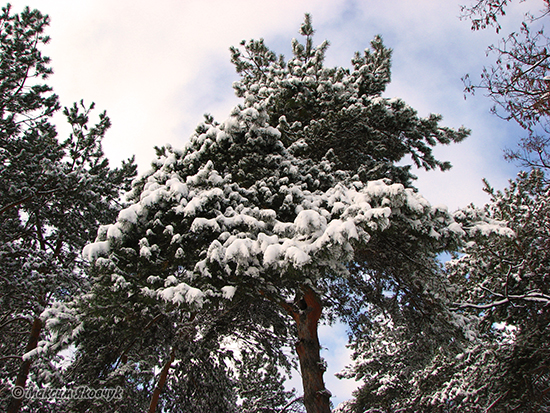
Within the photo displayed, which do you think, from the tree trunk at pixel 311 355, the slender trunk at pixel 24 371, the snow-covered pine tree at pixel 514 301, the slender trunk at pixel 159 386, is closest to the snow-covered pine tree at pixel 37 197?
the slender trunk at pixel 24 371

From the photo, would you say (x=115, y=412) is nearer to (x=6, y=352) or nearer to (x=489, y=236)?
(x=6, y=352)

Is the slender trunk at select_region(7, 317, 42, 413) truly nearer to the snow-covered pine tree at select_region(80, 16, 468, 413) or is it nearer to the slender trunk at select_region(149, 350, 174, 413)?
the slender trunk at select_region(149, 350, 174, 413)

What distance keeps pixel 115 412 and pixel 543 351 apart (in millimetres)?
10190

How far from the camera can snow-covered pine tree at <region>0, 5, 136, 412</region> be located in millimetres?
9602

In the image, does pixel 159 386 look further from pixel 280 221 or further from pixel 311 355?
pixel 280 221

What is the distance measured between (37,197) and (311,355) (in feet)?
29.0

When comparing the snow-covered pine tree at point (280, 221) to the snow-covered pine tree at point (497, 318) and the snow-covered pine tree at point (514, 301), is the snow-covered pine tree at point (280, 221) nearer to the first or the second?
the snow-covered pine tree at point (497, 318)

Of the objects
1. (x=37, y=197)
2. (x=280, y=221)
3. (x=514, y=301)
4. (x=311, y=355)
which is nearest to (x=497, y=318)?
(x=514, y=301)

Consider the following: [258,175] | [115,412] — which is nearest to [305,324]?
[258,175]

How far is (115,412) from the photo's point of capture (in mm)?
8328

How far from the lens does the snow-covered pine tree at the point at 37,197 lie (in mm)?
9602

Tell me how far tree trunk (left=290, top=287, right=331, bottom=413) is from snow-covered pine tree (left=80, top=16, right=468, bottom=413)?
0.09ft

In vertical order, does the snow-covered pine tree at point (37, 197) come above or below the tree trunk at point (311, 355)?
above

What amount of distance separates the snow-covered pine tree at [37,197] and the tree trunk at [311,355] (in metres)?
6.48
